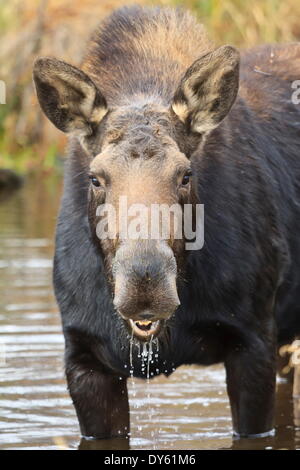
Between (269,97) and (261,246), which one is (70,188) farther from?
(269,97)

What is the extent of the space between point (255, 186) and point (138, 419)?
2.08m

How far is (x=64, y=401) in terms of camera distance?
9352 millimetres

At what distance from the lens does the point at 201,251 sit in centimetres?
749

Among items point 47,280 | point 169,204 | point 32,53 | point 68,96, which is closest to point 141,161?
point 169,204

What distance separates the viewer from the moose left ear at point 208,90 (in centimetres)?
709

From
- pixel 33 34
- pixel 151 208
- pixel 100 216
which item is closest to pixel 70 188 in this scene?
pixel 100 216

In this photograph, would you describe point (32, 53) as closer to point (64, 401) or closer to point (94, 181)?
point (64, 401)

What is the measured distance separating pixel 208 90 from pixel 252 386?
1.96 m

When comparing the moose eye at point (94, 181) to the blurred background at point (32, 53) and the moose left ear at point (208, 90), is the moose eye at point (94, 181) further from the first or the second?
the blurred background at point (32, 53)

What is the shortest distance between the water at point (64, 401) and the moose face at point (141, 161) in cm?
108

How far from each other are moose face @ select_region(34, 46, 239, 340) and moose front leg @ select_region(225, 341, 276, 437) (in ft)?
3.66

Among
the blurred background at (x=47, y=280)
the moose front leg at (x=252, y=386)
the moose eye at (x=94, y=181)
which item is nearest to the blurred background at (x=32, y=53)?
the blurred background at (x=47, y=280)

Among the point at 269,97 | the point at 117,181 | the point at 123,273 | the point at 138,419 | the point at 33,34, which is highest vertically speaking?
the point at 33,34

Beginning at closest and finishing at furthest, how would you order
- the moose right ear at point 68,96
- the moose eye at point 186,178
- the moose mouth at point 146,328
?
1. the moose mouth at point 146,328
2. the moose eye at point 186,178
3. the moose right ear at point 68,96
